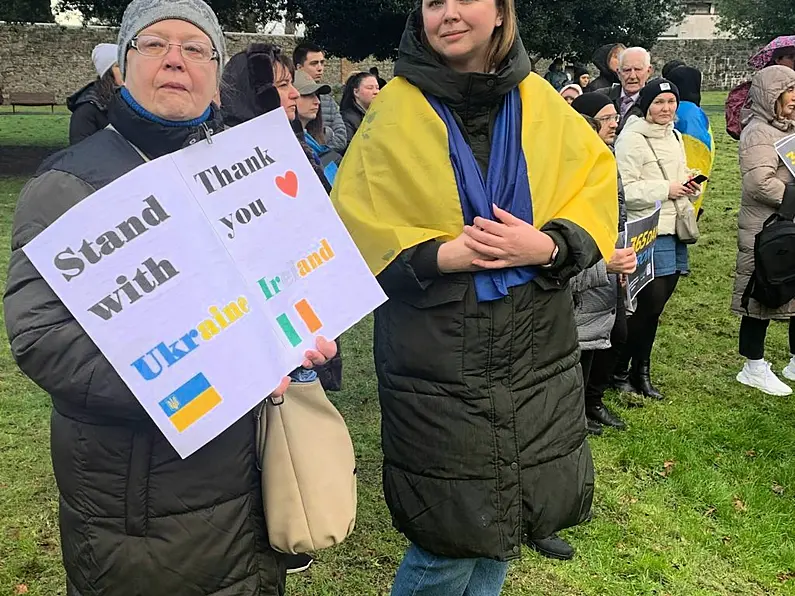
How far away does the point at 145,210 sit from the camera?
63.4 inches

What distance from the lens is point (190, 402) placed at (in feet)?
5.32

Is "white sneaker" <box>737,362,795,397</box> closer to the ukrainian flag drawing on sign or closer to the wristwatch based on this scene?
the wristwatch

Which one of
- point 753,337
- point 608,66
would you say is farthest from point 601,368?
point 608,66

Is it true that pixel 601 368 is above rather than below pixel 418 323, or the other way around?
below

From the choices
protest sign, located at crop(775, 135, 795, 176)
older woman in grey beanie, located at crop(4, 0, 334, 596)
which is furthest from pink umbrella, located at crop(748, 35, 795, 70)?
older woman in grey beanie, located at crop(4, 0, 334, 596)

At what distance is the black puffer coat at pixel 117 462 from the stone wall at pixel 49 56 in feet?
89.1

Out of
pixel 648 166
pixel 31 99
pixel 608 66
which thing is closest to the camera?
pixel 648 166

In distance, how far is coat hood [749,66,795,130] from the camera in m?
4.91

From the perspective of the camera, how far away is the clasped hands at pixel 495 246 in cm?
202

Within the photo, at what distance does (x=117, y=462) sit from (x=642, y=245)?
131 inches

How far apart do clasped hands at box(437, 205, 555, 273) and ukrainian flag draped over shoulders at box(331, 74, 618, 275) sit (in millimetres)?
78

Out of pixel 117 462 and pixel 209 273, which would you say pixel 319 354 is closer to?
pixel 209 273

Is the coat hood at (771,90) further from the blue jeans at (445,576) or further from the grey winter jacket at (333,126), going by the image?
the blue jeans at (445,576)

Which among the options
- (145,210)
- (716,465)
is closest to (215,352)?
(145,210)
